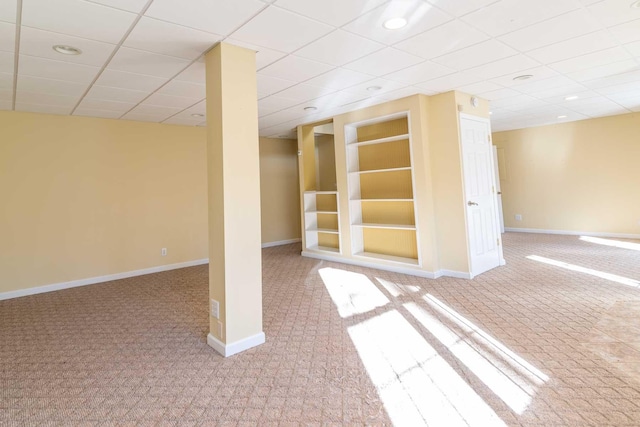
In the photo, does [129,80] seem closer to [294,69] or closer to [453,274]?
[294,69]

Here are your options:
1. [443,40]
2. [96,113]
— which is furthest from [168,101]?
[443,40]

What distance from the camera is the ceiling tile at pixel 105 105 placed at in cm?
392

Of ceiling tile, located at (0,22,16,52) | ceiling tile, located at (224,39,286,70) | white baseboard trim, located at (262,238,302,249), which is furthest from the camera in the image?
white baseboard trim, located at (262,238,302,249)

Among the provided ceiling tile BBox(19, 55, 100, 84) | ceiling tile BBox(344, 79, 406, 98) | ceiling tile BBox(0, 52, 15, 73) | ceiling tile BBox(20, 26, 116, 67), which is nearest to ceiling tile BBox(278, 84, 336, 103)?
ceiling tile BBox(344, 79, 406, 98)

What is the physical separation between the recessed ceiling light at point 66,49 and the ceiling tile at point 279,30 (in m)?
1.33

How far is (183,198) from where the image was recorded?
5.58 m

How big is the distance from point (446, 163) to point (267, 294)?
297 centimetres

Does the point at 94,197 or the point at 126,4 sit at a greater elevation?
the point at 126,4

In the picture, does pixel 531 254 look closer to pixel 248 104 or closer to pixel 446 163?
pixel 446 163

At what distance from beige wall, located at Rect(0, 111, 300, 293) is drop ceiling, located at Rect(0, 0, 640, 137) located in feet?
1.45

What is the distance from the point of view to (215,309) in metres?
2.50

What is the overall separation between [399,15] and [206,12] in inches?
53.2

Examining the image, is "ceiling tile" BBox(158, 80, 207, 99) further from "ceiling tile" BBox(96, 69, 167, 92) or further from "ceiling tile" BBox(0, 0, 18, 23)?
"ceiling tile" BBox(0, 0, 18, 23)

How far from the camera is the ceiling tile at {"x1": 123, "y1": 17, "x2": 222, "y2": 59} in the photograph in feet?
7.29
